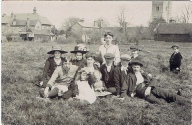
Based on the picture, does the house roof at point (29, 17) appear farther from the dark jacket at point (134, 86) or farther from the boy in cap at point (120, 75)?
the dark jacket at point (134, 86)

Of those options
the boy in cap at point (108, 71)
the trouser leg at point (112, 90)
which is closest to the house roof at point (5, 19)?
the boy in cap at point (108, 71)

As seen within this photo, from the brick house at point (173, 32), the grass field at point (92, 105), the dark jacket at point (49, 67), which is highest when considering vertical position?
the brick house at point (173, 32)

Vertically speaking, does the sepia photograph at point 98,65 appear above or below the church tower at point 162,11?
below

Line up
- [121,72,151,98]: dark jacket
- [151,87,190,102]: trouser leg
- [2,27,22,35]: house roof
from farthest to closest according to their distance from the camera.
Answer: [2,27,22,35]: house roof, [121,72,151,98]: dark jacket, [151,87,190,102]: trouser leg

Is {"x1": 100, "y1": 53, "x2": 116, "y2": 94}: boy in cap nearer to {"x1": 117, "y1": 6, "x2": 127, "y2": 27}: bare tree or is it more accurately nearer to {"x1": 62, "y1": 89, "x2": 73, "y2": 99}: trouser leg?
{"x1": 62, "y1": 89, "x2": 73, "y2": 99}: trouser leg

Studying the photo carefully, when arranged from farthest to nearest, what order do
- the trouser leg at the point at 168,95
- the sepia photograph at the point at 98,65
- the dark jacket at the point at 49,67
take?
the dark jacket at the point at 49,67 → the trouser leg at the point at 168,95 → the sepia photograph at the point at 98,65

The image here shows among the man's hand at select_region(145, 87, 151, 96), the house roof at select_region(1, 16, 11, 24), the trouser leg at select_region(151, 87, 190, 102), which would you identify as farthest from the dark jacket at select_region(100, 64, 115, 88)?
the house roof at select_region(1, 16, 11, 24)

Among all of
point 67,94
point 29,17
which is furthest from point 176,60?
point 29,17

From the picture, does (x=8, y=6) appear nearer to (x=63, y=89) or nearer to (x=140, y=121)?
(x=63, y=89)
